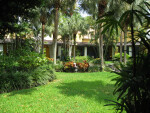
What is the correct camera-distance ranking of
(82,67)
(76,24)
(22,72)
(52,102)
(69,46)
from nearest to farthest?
(52,102) → (22,72) → (82,67) → (76,24) → (69,46)

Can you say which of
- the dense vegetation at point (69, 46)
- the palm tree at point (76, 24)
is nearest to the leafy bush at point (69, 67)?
the dense vegetation at point (69, 46)

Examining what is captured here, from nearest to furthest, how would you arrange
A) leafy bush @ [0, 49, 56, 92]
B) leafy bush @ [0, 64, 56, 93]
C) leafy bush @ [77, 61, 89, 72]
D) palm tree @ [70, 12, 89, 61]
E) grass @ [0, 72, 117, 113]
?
grass @ [0, 72, 117, 113] < leafy bush @ [0, 64, 56, 93] < leafy bush @ [0, 49, 56, 92] < leafy bush @ [77, 61, 89, 72] < palm tree @ [70, 12, 89, 61]

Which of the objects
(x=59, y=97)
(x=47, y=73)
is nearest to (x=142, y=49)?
(x=59, y=97)

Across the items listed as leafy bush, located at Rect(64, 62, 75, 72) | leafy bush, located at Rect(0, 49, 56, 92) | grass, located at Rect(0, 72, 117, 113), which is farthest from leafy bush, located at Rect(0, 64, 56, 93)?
leafy bush, located at Rect(64, 62, 75, 72)

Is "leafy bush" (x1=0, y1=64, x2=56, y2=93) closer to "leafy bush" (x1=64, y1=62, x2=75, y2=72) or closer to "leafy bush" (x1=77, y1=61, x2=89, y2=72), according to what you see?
"leafy bush" (x1=64, y1=62, x2=75, y2=72)

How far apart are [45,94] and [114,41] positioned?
74.8ft

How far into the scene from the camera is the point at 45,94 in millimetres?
6512

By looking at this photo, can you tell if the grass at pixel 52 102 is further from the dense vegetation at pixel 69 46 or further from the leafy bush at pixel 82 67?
the leafy bush at pixel 82 67

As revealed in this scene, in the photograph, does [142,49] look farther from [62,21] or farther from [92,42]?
[92,42]

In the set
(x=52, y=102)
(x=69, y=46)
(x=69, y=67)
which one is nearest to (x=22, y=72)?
(x=52, y=102)

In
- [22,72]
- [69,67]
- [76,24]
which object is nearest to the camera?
[22,72]

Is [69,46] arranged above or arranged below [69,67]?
above

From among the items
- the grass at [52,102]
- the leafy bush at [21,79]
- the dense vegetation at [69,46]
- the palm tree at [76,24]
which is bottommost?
the grass at [52,102]

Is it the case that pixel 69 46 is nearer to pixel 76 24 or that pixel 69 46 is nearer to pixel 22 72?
pixel 76 24
